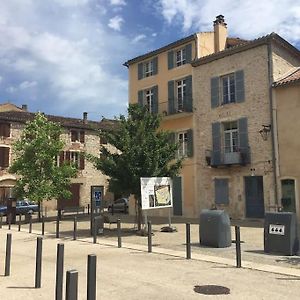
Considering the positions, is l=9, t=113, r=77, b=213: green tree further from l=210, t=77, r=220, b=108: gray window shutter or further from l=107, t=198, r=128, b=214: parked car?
l=210, t=77, r=220, b=108: gray window shutter

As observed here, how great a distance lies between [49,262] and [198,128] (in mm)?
15628

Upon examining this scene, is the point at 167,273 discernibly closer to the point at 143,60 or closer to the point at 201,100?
the point at 201,100

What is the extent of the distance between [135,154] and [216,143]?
27.7ft

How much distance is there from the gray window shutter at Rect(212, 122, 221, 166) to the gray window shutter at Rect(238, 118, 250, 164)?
55.7 inches

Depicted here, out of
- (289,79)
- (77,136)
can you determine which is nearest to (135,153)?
(289,79)

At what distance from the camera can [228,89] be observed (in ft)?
75.9

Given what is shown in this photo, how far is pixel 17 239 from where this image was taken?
15.3m

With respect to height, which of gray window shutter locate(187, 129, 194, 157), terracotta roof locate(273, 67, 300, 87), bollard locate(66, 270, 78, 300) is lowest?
bollard locate(66, 270, 78, 300)

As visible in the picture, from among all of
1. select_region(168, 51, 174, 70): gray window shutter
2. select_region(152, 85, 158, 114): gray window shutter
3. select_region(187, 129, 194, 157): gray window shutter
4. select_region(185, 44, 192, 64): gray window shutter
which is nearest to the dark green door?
select_region(187, 129, 194, 157): gray window shutter

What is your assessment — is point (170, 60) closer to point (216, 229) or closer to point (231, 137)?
point (231, 137)

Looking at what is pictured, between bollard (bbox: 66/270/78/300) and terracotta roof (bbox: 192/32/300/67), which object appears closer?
bollard (bbox: 66/270/78/300)

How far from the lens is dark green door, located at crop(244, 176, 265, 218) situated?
69.3 ft

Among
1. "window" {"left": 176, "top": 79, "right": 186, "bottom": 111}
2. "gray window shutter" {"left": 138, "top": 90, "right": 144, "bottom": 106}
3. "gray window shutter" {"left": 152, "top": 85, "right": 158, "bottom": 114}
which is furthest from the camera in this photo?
"gray window shutter" {"left": 138, "top": 90, "right": 144, "bottom": 106}

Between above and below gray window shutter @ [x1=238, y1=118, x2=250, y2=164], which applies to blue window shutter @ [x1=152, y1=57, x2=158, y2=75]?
above
